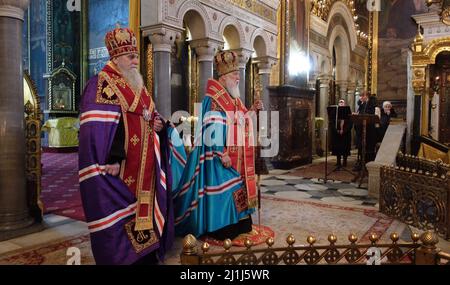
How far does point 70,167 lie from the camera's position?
9281 mm

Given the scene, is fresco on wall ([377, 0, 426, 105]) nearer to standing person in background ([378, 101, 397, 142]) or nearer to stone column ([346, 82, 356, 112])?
standing person in background ([378, 101, 397, 142])

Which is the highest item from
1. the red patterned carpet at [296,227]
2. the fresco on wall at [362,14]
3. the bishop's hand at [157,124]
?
the fresco on wall at [362,14]

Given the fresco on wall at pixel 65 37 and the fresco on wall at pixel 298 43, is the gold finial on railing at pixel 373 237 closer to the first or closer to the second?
the fresco on wall at pixel 298 43

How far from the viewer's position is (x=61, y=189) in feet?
21.5

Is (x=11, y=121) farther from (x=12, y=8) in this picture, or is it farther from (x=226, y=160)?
(x=226, y=160)

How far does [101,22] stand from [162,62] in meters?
6.96

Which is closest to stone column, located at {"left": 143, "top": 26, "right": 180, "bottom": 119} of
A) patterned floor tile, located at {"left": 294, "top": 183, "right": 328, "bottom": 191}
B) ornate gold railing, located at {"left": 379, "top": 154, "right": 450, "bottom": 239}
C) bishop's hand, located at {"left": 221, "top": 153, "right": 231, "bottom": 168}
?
patterned floor tile, located at {"left": 294, "top": 183, "right": 328, "bottom": 191}

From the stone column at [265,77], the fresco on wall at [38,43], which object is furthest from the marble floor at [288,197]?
the fresco on wall at [38,43]

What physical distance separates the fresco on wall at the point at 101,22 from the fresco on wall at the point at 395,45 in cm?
851

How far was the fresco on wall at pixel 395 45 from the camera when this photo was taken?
480 inches

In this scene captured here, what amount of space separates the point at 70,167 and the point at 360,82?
14533 millimetres

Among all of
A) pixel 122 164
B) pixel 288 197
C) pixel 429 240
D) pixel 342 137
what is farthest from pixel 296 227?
pixel 342 137
